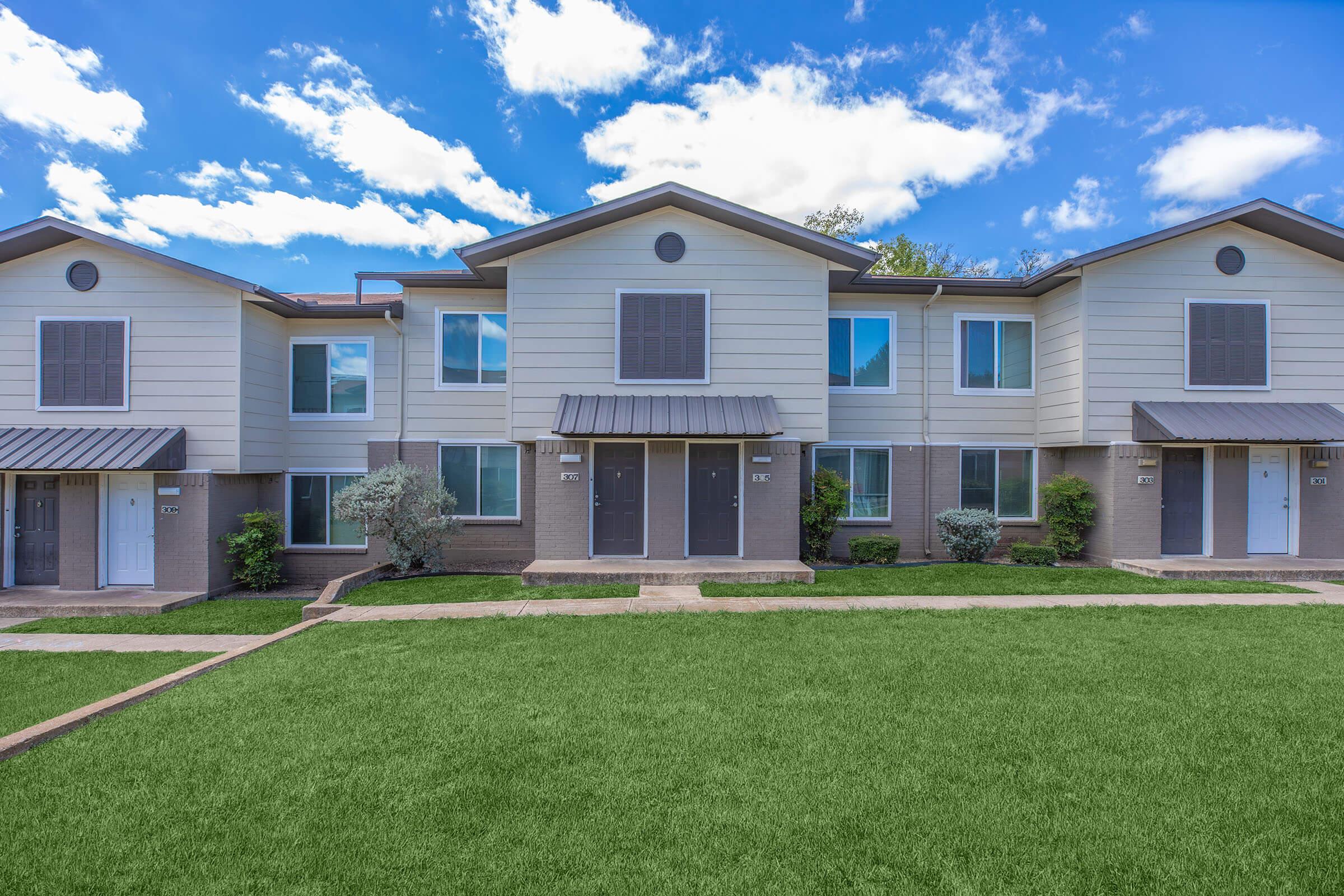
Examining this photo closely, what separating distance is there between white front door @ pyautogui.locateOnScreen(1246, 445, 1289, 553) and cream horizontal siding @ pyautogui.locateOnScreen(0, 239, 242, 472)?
1958 cm

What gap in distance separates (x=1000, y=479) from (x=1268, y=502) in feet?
15.9

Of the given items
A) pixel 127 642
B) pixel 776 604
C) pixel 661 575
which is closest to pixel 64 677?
pixel 127 642

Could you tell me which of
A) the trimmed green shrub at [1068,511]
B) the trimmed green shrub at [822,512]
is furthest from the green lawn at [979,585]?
the trimmed green shrub at [1068,511]

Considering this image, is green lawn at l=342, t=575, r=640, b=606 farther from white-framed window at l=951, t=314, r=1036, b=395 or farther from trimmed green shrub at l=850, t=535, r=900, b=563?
white-framed window at l=951, t=314, r=1036, b=395

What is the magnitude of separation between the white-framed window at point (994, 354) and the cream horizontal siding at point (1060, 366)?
21cm

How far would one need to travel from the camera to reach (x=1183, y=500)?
12695mm

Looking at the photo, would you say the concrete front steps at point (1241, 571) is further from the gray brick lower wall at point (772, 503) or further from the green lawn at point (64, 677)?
the green lawn at point (64, 677)

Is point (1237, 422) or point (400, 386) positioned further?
point (400, 386)

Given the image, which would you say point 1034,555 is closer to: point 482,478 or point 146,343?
point 482,478

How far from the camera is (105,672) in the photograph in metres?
7.12

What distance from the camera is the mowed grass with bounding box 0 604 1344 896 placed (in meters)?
3.13

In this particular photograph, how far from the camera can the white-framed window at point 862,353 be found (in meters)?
13.8

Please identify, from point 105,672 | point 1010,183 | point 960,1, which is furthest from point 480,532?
point 1010,183

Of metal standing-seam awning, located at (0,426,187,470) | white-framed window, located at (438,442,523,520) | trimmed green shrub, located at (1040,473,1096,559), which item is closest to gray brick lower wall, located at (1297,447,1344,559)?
trimmed green shrub, located at (1040,473,1096,559)
